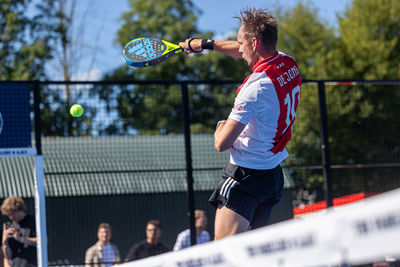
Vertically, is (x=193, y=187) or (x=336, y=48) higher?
(x=336, y=48)

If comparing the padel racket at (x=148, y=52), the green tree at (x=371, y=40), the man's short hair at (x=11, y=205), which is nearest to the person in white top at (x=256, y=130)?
the padel racket at (x=148, y=52)

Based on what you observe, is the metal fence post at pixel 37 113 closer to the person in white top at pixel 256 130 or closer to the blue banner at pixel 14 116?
the blue banner at pixel 14 116

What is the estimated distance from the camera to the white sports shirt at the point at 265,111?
352cm

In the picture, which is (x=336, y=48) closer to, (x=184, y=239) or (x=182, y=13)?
(x=182, y=13)

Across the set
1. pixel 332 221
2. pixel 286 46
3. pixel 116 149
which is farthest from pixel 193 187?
pixel 286 46

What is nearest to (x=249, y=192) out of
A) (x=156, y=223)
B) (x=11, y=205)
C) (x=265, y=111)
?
(x=265, y=111)

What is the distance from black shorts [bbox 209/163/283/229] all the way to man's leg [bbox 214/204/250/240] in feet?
0.09

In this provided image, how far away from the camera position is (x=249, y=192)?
3670 millimetres

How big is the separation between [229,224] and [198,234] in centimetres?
344

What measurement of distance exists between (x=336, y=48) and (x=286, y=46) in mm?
2951

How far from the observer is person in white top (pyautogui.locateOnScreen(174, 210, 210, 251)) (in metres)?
6.73

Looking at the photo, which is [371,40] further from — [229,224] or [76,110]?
[229,224]

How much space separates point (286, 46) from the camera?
85.3ft

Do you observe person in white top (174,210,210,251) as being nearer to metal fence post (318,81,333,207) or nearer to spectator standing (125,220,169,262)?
spectator standing (125,220,169,262)
